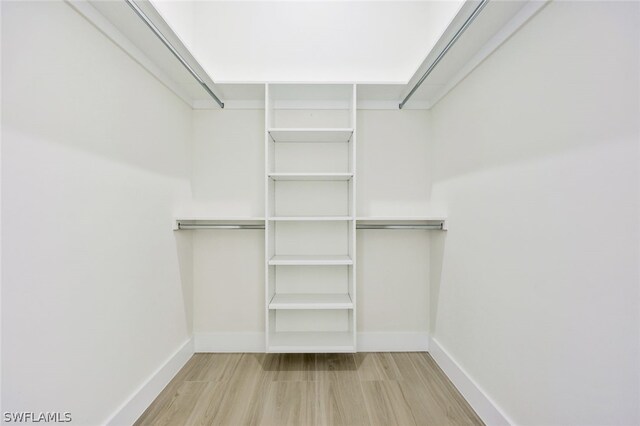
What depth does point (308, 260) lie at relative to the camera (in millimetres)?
2014

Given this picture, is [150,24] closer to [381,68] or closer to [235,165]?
[235,165]

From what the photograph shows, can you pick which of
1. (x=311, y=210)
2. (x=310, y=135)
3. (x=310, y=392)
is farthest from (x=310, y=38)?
(x=310, y=392)

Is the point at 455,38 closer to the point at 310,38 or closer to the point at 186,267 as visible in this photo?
the point at 310,38

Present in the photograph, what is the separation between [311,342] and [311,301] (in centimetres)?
27

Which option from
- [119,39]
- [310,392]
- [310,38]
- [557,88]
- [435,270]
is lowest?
[310,392]

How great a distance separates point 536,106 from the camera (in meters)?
1.20

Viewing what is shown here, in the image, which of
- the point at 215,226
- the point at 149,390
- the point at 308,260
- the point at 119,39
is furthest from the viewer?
the point at 215,226

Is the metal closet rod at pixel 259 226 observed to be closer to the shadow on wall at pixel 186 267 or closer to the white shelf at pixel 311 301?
the shadow on wall at pixel 186 267

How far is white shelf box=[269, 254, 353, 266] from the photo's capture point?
6.50 ft

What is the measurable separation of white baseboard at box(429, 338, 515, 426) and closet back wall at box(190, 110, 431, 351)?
0.28 m

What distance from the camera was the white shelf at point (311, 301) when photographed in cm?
198

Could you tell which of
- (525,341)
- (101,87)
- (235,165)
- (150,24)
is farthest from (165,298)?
(525,341)

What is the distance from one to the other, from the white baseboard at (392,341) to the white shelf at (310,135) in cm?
150

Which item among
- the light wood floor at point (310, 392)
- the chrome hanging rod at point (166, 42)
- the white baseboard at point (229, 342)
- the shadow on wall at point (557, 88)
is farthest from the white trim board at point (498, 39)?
the white baseboard at point (229, 342)
